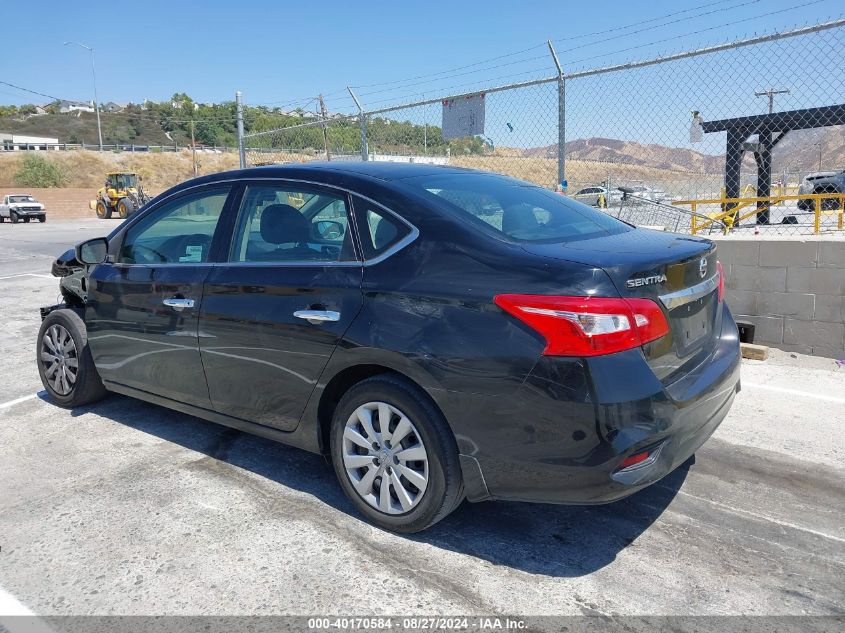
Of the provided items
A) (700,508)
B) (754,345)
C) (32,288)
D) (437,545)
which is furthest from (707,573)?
(32,288)

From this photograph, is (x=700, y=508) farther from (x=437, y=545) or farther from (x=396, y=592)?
(x=396, y=592)

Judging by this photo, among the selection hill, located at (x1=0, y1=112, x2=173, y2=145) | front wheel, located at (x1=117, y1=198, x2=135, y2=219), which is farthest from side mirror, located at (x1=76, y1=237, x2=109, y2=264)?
hill, located at (x1=0, y1=112, x2=173, y2=145)

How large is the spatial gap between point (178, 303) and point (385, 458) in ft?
5.29

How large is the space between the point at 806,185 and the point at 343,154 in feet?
43.7

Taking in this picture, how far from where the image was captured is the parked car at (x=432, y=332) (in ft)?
8.66

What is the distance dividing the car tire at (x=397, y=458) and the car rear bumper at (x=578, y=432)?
0.10 m

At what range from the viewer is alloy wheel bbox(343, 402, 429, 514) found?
303cm

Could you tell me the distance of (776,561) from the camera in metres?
2.92

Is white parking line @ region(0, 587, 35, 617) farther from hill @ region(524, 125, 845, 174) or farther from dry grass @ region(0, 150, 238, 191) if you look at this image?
dry grass @ region(0, 150, 238, 191)

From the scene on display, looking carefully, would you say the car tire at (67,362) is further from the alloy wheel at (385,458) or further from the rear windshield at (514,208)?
the rear windshield at (514,208)

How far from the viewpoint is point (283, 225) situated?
3.65 meters

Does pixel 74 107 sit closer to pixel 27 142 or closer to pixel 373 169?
pixel 27 142

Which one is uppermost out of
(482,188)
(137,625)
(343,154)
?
(343,154)

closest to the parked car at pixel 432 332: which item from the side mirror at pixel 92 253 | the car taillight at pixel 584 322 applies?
the car taillight at pixel 584 322
